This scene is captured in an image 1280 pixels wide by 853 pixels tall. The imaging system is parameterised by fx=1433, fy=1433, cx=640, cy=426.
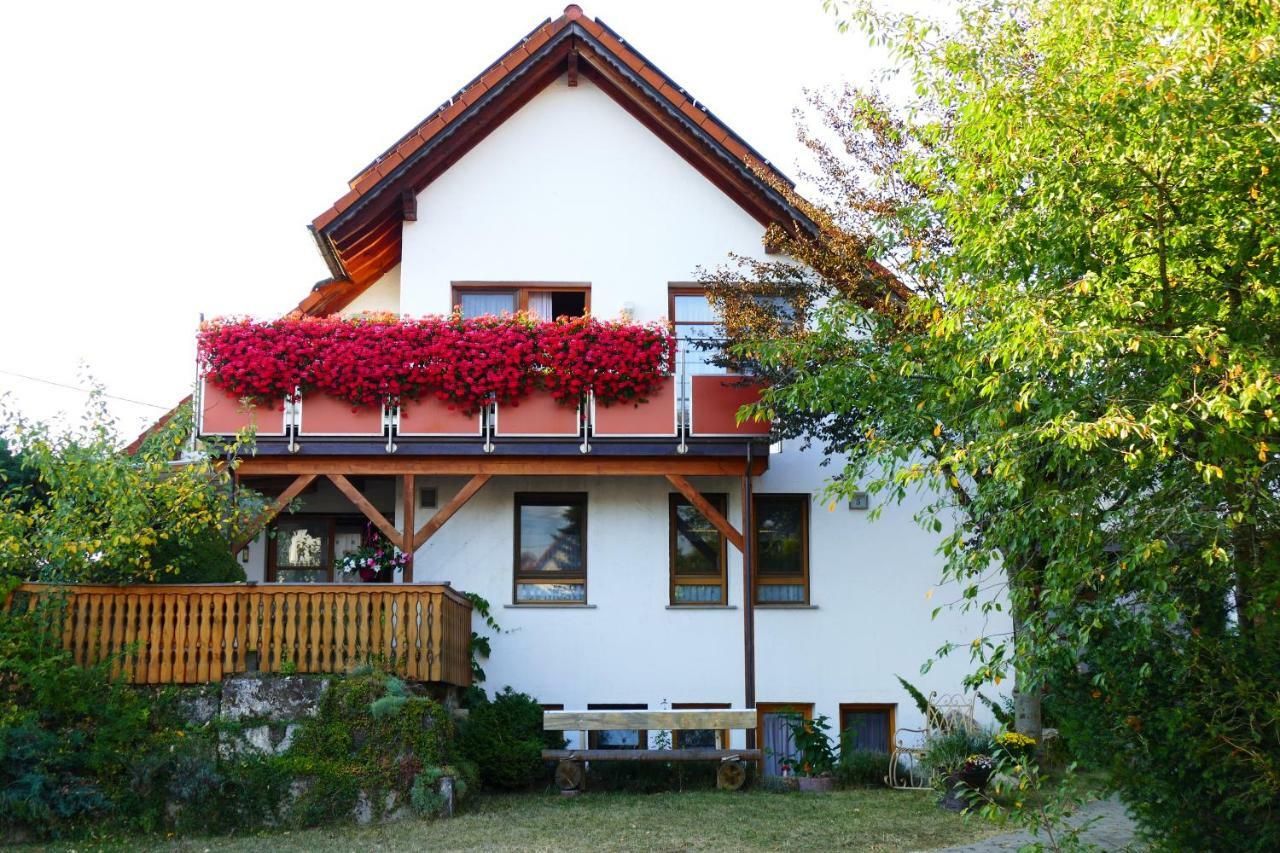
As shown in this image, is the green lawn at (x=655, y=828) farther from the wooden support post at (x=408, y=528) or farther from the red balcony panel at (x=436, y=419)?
the red balcony panel at (x=436, y=419)

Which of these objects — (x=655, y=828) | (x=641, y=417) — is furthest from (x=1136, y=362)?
(x=641, y=417)

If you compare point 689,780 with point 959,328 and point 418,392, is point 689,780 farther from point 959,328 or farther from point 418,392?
point 959,328

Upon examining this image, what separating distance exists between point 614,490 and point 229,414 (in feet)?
16.6

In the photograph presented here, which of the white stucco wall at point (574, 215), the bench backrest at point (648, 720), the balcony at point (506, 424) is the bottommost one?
the bench backrest at point (648, 720)

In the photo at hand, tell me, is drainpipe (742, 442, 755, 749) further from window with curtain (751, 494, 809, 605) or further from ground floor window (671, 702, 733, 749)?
window with curtain (751, 494, 809, 605)

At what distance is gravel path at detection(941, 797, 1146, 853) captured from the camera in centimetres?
1247

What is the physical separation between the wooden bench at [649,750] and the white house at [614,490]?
2.10 metres

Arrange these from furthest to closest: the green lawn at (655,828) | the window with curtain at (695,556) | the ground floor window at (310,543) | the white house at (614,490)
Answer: the ground floor window at (310,543) < the window with curtain at (695,556) < the white house at (614,490) < the green lawn at (655,828)

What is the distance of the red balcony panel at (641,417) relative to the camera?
58.4 feet

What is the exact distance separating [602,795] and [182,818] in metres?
4.51

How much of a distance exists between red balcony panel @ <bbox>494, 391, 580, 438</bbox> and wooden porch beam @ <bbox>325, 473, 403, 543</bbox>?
1.74 metres

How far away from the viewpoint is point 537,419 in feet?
58.3

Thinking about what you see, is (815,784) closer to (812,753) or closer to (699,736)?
(812,753)

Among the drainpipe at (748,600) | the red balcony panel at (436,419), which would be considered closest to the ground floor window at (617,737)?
the drainpipe at (748,600)
